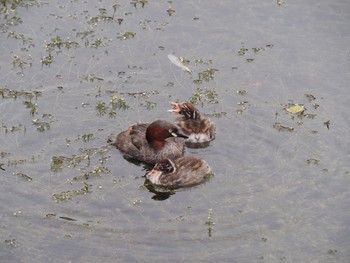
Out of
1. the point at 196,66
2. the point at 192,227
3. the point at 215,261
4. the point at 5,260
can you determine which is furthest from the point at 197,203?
the point at 196,66

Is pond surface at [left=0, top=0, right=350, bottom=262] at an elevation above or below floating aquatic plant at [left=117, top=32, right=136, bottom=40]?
below

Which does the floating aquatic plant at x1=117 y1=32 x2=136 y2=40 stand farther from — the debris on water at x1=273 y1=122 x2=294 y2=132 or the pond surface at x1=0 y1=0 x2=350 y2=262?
the debris on water at x1=273 y1=122 x2=294 y2=132

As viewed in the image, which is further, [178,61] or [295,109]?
[178,61]

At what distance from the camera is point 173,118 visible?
44.1 ft

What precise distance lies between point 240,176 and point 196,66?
3.19 m

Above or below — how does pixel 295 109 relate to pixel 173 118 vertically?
above

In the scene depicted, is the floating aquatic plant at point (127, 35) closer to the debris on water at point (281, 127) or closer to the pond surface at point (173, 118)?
the pond surface at point (173, 118)

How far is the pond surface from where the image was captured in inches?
416

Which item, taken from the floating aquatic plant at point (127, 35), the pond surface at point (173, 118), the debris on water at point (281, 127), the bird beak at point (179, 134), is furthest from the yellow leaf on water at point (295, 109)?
the floating aquatic plant at point (127, 35)

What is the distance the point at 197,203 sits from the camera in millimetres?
11367

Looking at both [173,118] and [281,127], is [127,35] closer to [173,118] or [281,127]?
[173,118]

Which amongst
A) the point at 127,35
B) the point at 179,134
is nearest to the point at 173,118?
the point at 179,134

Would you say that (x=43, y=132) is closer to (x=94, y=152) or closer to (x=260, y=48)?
(x=94, y=152)

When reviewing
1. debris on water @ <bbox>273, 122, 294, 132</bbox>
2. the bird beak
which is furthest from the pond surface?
the bird beak
